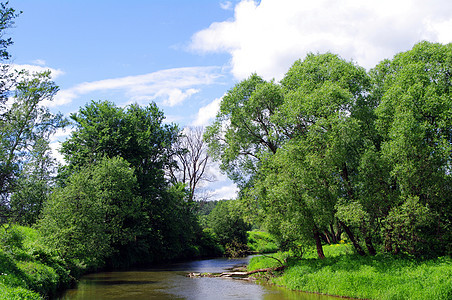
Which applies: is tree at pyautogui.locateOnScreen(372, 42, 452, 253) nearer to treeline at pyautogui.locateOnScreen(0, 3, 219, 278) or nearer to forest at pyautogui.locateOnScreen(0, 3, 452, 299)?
forest at pyautogui.locateOnScreen(0, 3, 452, 299)

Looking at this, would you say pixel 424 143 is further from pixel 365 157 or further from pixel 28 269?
pixel 28 269

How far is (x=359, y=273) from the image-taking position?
62.3 feet

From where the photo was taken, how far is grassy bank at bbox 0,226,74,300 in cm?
1451

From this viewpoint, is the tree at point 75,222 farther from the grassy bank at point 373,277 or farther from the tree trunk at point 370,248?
the tree trunk at point 370,248

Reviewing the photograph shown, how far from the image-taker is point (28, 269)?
59.0ft

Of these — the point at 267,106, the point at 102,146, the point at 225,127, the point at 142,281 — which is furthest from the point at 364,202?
the point at 102,146

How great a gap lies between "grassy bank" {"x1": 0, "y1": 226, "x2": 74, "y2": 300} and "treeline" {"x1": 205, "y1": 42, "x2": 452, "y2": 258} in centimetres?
1392

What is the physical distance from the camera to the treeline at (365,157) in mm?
18828

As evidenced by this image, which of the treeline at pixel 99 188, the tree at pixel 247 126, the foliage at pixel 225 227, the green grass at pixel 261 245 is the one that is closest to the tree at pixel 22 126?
the treeline at pixel 99 188

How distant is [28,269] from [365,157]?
1976 centimetres

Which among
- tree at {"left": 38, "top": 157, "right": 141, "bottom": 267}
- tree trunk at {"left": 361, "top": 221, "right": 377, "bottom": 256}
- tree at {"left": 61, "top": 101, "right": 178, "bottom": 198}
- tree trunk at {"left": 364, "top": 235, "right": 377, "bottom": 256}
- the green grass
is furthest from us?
the green grass

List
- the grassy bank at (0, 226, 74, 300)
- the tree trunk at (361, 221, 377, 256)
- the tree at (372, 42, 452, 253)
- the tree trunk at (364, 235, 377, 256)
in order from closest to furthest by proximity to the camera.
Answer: the grassy bank at (0, 226, 74, 300), the tree at (372, 42, 452, 253), the tree trunk at (361, 221, 377, 256), the tree trunk at (364, 235, 377, 256)

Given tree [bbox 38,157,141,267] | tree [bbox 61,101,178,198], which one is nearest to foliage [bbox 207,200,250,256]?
tree [bbox 61,101,178,198]

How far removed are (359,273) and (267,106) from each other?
14.9 metres
